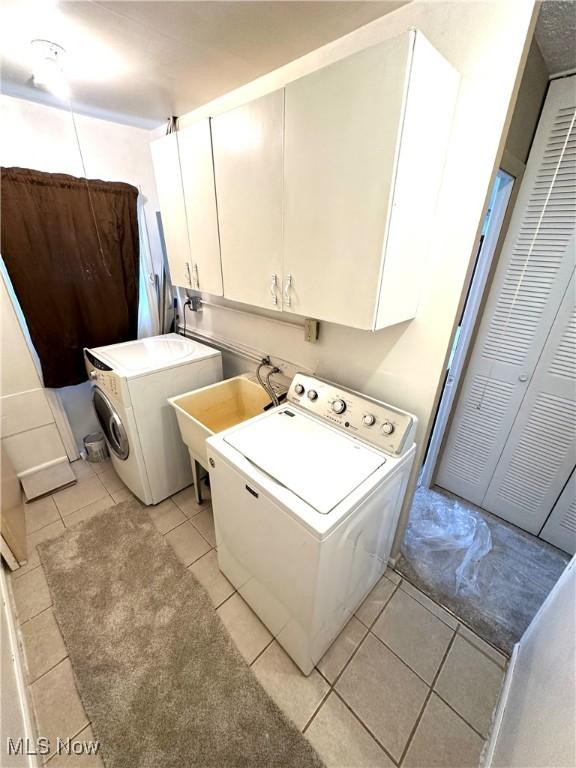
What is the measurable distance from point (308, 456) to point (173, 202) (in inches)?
65.6

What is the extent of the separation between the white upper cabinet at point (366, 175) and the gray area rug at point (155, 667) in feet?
5.02

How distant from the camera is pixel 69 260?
2051 millimetres

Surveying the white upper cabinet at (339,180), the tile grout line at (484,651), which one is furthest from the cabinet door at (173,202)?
the tile grout line at (484,651)

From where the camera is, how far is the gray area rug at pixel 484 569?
1.48m

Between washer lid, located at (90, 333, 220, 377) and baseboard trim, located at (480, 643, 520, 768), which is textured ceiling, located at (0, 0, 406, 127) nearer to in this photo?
washer lid, located at (90, 333, 220, 377)

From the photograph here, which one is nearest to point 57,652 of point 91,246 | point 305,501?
point 305,501

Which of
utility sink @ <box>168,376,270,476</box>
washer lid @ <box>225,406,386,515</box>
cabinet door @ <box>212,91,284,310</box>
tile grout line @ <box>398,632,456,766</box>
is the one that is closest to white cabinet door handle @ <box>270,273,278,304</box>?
cabinet door @ <box>212,91,284,310</box>

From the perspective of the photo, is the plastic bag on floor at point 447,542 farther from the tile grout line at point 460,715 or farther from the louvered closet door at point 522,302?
the tile grout line at point 460,715

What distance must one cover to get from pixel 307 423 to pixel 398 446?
42 cm

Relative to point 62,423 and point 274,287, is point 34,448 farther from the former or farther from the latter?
point 274,287

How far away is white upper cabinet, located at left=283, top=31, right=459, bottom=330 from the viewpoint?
2.78ft

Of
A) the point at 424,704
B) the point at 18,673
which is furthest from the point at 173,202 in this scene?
the point at 424,704

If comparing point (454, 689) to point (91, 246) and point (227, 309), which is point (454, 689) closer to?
point (227, 309)

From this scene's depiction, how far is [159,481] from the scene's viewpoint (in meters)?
2.03
